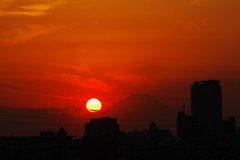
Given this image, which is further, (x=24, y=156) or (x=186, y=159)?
(x=186, y=159)

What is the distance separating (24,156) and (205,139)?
99.6 m

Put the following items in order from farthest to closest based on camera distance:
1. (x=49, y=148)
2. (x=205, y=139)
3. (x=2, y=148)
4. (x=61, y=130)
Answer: (x=205, y=139), (x=49, y=148), (x=2, y=148), (x=61, y=130)

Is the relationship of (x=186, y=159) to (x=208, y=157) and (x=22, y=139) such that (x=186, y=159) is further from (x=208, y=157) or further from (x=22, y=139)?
(x=22, y=139)

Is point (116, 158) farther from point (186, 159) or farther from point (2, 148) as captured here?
point (2, 148)

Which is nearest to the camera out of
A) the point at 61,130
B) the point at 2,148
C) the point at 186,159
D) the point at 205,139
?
the point at 61,130

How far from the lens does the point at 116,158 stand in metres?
96.2

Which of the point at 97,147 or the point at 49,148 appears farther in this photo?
the point at 97,147

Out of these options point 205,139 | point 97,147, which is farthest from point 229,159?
point 205,139

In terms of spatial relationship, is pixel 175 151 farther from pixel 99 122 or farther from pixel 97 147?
pixel 99 122

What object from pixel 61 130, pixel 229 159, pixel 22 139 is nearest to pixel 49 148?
pixel 22 139

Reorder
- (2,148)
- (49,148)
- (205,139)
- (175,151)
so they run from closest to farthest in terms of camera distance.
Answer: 1. (2,148)
2. (49,148)
3. (175,151)
4. (205,139)

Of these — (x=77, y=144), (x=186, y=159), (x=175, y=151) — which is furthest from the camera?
(x=175, y=151)

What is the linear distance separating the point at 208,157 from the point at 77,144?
75.7 feet

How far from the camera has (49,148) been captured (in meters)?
92.1
